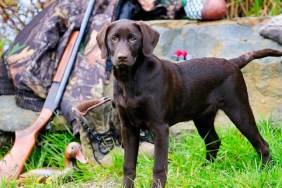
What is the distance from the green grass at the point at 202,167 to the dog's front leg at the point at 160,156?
281mm

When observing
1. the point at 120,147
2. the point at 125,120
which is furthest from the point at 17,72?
the point at 125,120

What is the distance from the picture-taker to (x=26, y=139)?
587 centimetres

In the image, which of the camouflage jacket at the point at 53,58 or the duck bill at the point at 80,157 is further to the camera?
the camouflage jacket at the point at 53,58

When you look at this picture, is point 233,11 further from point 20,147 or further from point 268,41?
point 20,147

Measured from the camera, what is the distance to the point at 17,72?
6559mm

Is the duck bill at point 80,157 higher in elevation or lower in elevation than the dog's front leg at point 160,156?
lower

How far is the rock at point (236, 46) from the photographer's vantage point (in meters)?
5.87

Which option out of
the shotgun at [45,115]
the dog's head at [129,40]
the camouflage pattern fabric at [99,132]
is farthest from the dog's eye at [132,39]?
the shotgun at [45,115]

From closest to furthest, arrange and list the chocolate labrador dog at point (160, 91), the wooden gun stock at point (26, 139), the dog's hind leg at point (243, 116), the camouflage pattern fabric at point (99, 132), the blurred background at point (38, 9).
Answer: the chocolate labrador dog at point (160, 91) < the dog's hind leg at point (243, 116) < the camouflage pattern fabric at point (99, 132) < the wooden gun stock at point (26, 139) < the blurred background at point (38, 9)

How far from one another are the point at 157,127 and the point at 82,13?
3.01 m

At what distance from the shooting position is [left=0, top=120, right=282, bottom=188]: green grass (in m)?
4.31

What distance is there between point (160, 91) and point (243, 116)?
32.5 inches

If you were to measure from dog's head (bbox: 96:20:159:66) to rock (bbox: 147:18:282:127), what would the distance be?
79.7 inches

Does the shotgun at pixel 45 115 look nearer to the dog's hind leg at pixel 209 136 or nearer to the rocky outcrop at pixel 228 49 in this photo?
the rocky outcrop at pixel 228 49
